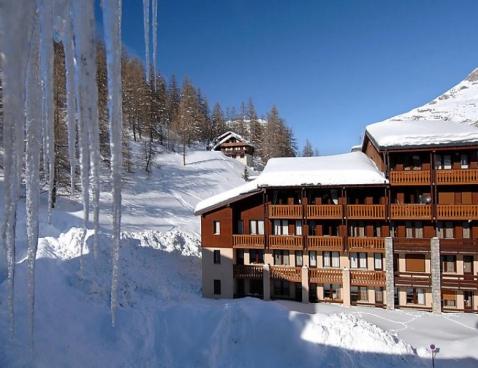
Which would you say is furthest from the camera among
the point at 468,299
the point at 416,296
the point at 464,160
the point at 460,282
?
the point at 416,296

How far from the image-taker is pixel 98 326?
45.8 ft

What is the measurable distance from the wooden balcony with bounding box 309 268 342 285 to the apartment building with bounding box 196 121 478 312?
0.06 metres

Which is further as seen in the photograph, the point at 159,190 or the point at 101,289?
the point at 159,190

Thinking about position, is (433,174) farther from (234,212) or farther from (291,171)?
(234,212)

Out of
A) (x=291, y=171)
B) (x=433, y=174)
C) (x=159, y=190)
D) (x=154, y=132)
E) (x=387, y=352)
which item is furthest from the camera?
(x=154, y=132)

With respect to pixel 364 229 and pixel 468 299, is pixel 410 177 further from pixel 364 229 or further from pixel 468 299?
pixel 468 299

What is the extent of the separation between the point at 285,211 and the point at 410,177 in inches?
291

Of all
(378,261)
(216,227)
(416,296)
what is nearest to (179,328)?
(216,227)

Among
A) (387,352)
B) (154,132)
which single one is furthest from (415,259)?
(154,132)

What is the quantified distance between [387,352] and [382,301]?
7.11 metres

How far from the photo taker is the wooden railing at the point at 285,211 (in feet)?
68.0

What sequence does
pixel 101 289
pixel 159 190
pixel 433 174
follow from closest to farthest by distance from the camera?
pixel 101 289 < pixel 433 174 < pixel 159 190

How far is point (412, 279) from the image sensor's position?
19172 millimetres

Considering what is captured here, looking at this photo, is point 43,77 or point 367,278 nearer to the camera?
point 43,77
